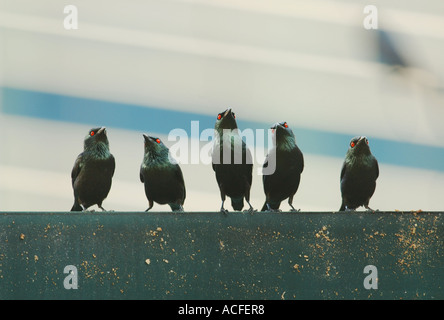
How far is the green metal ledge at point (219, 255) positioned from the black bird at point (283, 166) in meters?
1.11

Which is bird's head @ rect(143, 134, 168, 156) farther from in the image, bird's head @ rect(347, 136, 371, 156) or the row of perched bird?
bird's head @ rect(347, 136, 371, 156)

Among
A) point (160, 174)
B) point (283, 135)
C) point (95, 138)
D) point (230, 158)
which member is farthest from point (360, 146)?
point (95, 138)

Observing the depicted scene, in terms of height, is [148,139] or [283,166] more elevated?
[148,139]

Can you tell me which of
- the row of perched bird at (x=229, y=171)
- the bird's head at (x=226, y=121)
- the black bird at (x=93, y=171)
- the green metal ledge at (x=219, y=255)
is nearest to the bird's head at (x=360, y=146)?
the row of perched bird at (x=229, y=171)

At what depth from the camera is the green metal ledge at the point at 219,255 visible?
11.5 ft

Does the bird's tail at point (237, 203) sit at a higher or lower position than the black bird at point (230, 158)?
lower

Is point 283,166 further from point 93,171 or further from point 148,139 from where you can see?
point 93,171

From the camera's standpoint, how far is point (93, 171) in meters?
4.75

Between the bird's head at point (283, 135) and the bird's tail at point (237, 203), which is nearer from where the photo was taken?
the bird's head at point (283, 135)

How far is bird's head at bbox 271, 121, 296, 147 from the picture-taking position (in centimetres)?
466

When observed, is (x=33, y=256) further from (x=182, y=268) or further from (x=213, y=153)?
(x=213, y=153)

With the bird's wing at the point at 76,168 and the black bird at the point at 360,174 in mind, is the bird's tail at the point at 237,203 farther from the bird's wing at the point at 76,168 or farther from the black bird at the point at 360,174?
the bird's wing at the point at 76,168

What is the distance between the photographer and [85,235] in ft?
11.6

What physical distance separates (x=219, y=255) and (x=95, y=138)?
5.74 ft
